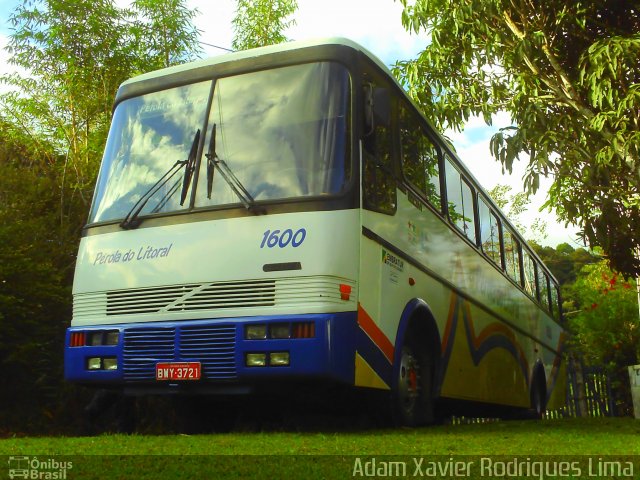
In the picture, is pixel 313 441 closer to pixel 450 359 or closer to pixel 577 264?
pixel 450 359

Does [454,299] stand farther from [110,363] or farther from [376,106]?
[110,363]

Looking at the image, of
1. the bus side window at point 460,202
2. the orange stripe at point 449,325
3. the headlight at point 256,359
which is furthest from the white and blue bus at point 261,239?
the bus side window at point 460,202

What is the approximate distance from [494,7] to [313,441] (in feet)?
28.0

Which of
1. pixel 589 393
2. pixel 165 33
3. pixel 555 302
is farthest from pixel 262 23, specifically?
pixel 589 393

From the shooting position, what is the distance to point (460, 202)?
36.4 feet

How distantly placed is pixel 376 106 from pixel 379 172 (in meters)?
0.59

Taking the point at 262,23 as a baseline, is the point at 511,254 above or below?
below

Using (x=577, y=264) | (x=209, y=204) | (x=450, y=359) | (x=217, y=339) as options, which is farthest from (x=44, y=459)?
(x=577, y=264)

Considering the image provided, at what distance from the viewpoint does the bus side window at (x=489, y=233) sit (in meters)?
12.3

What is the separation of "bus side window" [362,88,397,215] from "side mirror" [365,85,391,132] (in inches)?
2.8

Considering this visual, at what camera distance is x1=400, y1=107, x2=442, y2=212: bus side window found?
865 cm

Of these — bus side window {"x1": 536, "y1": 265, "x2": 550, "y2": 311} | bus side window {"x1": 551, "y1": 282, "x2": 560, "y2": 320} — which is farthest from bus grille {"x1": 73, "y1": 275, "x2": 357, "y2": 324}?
bus side window {"x1": 551, "y1": 282, "x2": 560, "y2": 320}

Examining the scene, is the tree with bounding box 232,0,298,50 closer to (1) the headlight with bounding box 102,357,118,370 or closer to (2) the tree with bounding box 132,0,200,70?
(2) the tree with bounding box 132,0,200,70

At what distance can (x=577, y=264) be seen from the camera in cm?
5709
